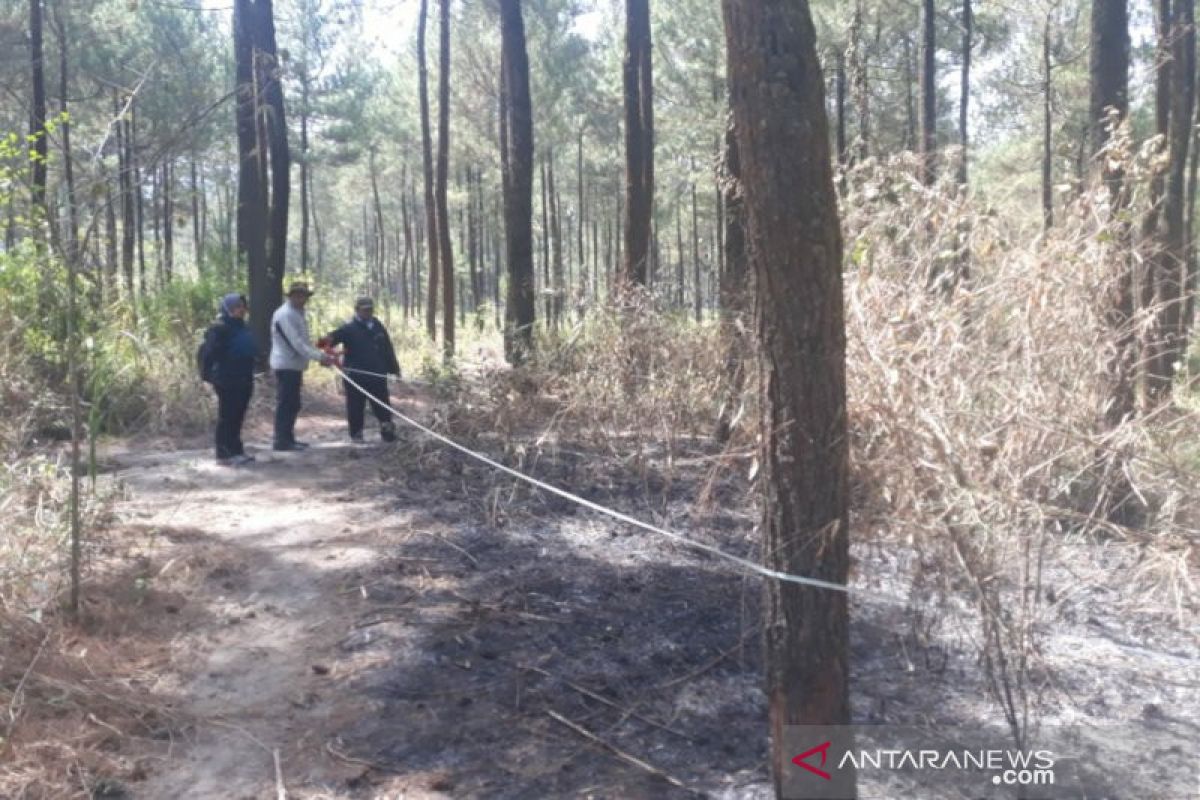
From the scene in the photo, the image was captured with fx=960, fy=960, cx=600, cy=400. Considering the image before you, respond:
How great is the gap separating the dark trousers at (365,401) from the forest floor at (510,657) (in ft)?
9.03

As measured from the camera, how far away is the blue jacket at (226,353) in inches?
347

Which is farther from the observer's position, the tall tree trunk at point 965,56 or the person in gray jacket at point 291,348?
the tall tree trunk at point 965,56

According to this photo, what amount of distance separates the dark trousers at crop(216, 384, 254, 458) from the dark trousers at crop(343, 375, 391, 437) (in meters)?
1.26

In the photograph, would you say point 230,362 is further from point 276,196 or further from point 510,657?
point 276,196

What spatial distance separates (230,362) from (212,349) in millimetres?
194

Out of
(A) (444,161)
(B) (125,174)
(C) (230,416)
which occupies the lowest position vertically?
(C) (230,416)

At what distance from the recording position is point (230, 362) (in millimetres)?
8875

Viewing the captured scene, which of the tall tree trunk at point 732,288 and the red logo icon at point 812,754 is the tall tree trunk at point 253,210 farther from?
the red logo icon at point 812,754

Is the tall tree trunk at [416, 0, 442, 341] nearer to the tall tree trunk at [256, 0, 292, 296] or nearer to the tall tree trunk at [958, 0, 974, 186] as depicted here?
the tall tree trunk at [256, 0, 292, 296]

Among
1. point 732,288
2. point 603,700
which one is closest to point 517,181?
point 732,288

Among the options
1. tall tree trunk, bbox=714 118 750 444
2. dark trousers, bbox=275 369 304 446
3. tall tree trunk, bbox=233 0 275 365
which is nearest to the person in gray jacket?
dark trousers, bbox=275 369 304 446

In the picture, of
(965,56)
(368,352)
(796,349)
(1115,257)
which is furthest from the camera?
(965,56)

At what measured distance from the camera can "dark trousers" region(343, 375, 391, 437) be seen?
395 inches

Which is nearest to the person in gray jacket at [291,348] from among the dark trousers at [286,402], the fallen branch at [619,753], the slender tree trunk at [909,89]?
the dark trousers at [286,402]
